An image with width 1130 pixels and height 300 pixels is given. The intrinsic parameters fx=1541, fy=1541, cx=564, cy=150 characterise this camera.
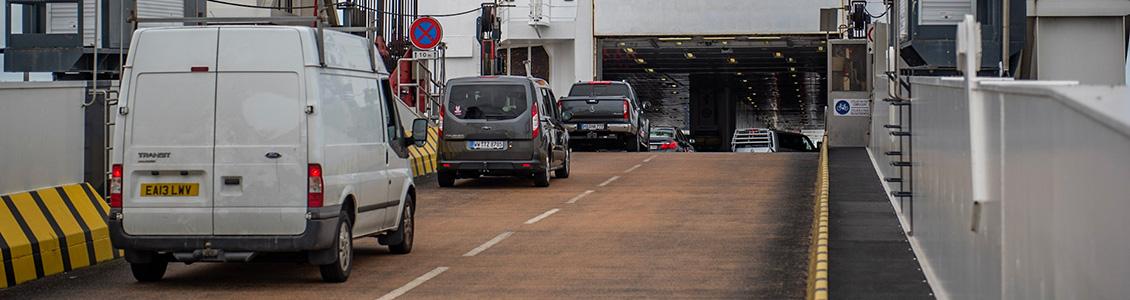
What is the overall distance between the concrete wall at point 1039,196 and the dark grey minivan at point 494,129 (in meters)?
14.6

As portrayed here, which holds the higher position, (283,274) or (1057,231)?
(1057,231)

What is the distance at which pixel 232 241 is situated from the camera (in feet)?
38.7

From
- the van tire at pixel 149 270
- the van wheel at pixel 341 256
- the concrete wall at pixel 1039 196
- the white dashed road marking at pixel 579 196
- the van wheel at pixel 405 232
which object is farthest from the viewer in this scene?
the white dashed road marking at pixel 579 196

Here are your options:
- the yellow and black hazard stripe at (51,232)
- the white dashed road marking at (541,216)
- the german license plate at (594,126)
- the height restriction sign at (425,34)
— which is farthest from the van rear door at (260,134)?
the german license plate at (594,126)

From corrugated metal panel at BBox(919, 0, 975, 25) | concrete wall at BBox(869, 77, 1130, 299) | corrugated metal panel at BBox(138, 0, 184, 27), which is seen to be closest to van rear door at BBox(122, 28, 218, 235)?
concrete wall at BBox(869, 77, 1130, 299)

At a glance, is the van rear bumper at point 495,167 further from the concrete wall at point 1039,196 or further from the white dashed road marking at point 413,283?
the concrete wall at point 1039,196

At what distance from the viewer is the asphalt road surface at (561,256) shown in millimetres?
11984

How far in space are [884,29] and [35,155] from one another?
21.9m

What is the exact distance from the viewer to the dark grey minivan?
80.1ft

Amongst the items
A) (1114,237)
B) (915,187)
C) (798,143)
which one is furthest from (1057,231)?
(798,143)

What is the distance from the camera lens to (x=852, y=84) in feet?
119

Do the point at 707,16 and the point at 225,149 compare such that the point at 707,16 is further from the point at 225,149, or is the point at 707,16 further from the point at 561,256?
the point at 225,149

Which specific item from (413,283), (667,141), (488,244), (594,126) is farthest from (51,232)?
(667,141)

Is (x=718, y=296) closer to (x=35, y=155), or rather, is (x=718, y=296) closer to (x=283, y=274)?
(x=283, y=274)
